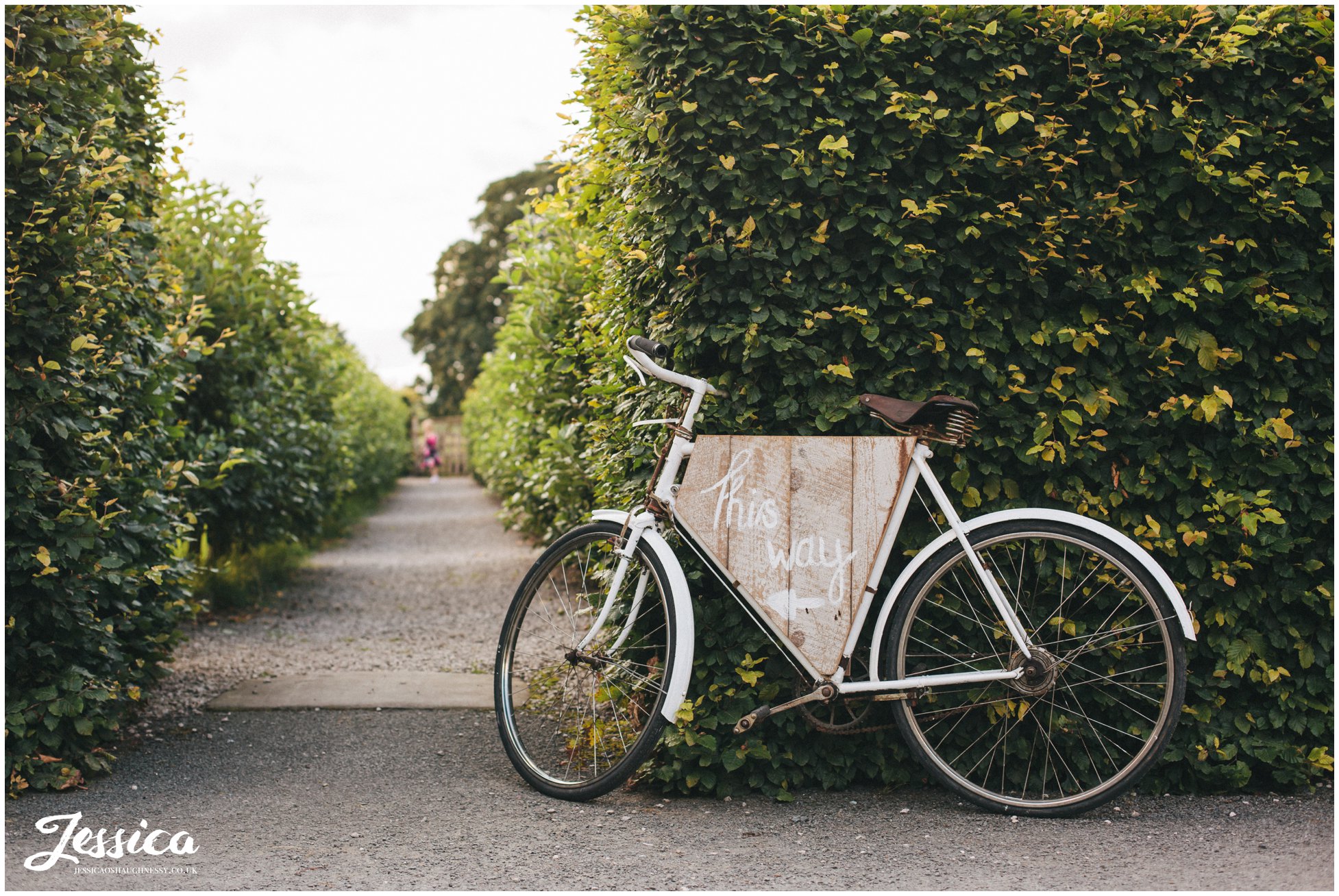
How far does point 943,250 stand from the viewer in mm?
3240

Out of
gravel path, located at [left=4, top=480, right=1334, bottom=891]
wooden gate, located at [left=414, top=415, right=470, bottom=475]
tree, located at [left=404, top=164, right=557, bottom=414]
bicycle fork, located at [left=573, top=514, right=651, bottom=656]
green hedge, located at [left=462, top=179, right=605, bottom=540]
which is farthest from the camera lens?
tree, located at [left=404, top=164, right=557, bottom=414]

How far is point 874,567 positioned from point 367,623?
4.46m

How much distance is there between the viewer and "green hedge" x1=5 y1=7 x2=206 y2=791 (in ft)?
10.5

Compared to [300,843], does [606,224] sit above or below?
above

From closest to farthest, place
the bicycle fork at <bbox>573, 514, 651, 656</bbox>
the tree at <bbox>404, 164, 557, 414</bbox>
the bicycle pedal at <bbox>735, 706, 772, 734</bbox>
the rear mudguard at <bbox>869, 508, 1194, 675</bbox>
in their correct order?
1. the rear mudguard at <bbox>869, 508, 1194, 675</bbox>
2. the bicycle pedal at <bbox>735, 706, 772, 734</bbox>
3. the bicycle fork at <bbox>573, 514, 651, 656</bbox>
4. the tree at <bbox>404, 164, 557, 414</bbox>

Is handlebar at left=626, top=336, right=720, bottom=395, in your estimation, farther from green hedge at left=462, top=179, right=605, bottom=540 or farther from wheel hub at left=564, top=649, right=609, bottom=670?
green hedge at left=462, top=179, right=605, bottom=540

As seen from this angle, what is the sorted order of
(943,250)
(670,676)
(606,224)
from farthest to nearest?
(606,224)
(943,250)
(670,676)

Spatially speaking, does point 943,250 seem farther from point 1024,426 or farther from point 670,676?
point 670,676

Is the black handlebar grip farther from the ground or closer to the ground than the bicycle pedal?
farther from the ground

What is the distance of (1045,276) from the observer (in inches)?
129

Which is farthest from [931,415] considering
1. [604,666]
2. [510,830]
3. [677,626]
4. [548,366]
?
[548,366]

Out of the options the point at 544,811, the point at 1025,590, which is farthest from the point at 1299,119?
the point at 544,811

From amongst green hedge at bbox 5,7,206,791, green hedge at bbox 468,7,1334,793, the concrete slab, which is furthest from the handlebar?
the concrete slab

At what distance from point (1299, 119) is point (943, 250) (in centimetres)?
123
